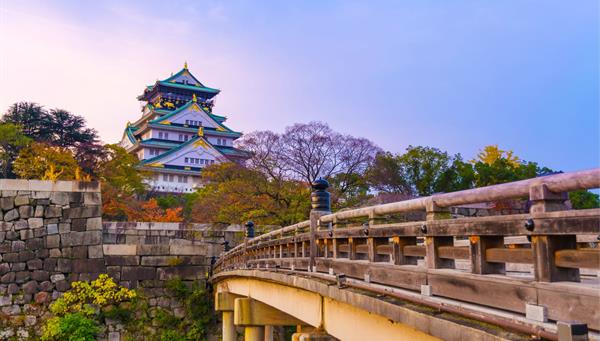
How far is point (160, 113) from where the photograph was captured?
60.9 m

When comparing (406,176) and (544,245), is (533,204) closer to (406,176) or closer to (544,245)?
(544,245)

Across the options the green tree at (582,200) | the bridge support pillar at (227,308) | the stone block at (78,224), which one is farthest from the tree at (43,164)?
the green tree at (582,200)

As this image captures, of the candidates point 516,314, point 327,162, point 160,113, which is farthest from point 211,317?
point 160,113

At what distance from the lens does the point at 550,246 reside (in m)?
2.88

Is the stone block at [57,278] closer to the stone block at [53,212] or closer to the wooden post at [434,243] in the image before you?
the stone block at [53,212]

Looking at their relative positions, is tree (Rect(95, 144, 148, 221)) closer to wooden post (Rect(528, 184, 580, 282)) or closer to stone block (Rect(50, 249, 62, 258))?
stone block (Rect(50, 249, 62, 258))

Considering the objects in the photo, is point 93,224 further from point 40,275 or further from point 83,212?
point 40,275

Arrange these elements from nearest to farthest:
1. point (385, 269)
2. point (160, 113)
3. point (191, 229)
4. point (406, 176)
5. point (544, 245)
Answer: point (544, 245) → point (385, 269) → point (191, 229) → point (406, 176) → point (160, 113)

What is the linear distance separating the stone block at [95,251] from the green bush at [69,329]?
2.12 m

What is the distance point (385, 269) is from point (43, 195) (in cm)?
1750

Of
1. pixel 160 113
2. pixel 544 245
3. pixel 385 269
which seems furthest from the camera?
pixel 160 113

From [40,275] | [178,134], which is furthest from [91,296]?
[178,134]

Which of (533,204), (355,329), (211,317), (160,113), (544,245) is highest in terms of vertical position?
(160,113)

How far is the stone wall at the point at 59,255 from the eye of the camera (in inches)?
737
